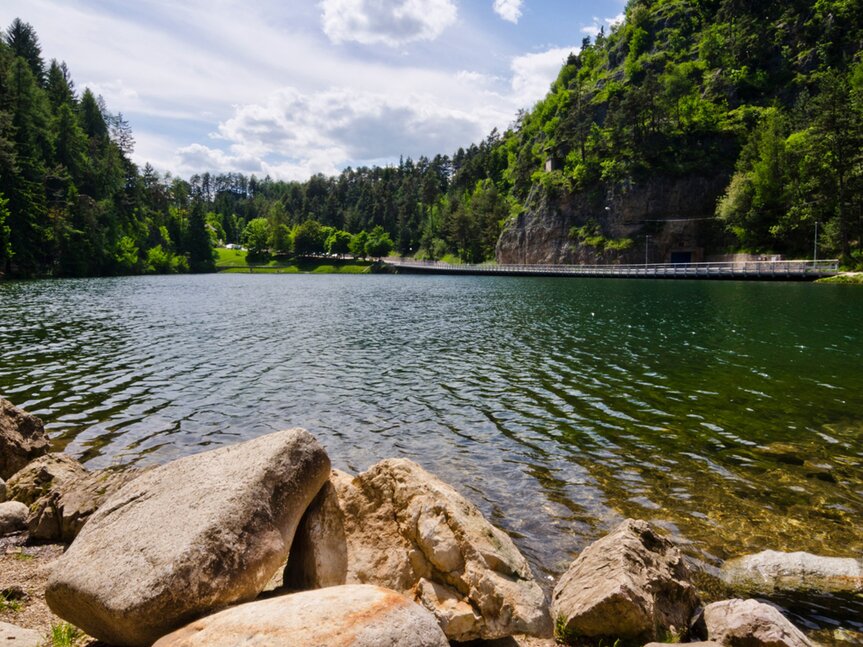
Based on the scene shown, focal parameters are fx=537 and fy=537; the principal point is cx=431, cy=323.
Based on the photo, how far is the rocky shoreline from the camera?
4.55 meters

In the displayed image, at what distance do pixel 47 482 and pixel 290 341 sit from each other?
2223 cm

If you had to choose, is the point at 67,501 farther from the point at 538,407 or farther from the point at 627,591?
the point at 538,407

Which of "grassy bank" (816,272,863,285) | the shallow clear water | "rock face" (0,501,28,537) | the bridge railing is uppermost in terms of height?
the bridge railing

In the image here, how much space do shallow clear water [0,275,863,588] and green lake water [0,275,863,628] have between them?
7cm

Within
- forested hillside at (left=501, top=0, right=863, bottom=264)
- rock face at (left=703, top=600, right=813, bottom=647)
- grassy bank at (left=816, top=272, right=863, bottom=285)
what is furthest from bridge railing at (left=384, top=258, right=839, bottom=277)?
rock face at (left=703, top=600, right=813, bottom=647)

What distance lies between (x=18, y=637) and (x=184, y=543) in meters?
1.67

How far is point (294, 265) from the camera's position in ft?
609

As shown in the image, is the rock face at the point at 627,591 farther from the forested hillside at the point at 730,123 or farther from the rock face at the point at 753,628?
the forested hillside at the point at 730,123

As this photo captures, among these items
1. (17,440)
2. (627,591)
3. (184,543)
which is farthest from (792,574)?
(17,440)

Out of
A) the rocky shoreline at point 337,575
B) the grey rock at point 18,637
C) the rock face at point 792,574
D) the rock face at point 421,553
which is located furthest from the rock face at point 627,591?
the grey rock at point 18,637

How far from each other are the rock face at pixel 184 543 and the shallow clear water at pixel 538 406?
189 inches

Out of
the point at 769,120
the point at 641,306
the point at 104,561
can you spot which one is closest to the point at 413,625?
the point at 104,561

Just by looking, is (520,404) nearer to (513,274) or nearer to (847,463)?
(847,463)

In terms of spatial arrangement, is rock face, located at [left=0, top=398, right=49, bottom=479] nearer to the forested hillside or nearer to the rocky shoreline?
the rocky shoreline
